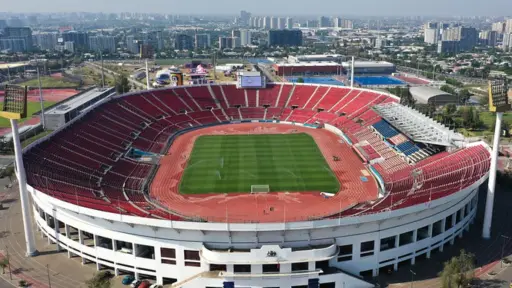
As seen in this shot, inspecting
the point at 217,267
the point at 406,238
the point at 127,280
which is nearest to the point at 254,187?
the point at 217,267

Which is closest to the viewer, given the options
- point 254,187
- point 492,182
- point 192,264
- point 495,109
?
point 192,264

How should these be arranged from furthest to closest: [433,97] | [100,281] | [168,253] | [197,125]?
[433,97]
[197,125]
[168,253]
[100,281]

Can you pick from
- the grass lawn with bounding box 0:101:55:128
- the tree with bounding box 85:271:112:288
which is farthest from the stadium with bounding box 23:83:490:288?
the grass lawn with bounding box 0:101:55:128

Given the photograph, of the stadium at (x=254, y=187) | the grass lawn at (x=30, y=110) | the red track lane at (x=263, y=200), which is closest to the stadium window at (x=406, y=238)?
the stadium at (x=254, y=187)

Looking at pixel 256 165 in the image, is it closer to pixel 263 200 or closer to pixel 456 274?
pixel 263 200

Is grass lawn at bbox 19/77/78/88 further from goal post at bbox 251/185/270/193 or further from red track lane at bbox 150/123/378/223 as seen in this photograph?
goal post at bbox 251/185/270/193

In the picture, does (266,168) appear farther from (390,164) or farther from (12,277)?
(12,277)

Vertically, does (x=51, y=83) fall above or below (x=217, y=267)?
above

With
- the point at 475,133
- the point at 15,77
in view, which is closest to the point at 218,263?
the point at 475,133
